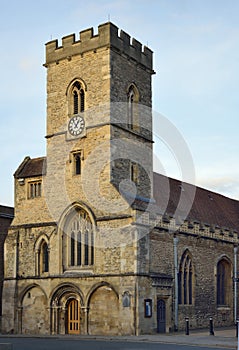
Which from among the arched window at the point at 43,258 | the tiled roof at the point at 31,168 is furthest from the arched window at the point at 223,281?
the tiled roof at the point at 31,168

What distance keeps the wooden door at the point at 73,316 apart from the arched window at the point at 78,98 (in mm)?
10225

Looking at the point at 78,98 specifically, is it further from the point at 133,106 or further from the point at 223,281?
the point at 223,281

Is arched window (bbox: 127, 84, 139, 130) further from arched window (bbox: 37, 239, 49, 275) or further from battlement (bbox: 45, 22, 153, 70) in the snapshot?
arched window (bbox: 37, 239, 49, 275)

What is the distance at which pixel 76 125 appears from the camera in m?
33.6

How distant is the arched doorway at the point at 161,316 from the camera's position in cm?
3084

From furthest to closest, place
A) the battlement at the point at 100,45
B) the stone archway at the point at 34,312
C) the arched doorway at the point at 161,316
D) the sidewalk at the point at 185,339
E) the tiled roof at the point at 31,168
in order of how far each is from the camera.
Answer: the tiled roof at the point at 31,168 → the battlement at the point at 100,45 → the stone archway at the point at 34,312 → the arched doorway at the point at 161,316 → the sidewalk at the point at 185,339

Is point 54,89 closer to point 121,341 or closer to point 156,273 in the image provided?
point 156,273

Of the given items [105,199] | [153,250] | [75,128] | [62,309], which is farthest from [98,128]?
[62,309]

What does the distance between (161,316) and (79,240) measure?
5.68 meters

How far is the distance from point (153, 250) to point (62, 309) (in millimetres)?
5771

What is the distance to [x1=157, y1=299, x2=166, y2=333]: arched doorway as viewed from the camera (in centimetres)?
3084

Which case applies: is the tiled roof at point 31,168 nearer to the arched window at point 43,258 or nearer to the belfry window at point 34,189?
the belfry window at point 34,189

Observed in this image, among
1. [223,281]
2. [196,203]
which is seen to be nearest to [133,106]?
[196,203]

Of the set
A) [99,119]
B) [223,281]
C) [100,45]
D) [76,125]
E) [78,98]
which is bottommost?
[223,281]
